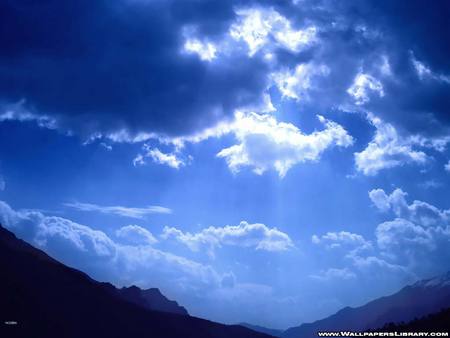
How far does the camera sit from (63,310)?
261ft

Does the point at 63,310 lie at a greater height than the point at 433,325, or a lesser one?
lesser

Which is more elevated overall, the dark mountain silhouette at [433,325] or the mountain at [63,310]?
the dark mountain silhouette at [433,325]

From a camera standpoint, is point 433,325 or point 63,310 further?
point 63,310

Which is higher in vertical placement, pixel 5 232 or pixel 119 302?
pixel 5 232

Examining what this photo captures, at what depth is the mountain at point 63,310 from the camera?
7138 centimetres

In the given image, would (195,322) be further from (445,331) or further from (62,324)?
(445,331)

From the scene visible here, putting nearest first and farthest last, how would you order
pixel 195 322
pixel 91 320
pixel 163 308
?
pixel 91 320 → pixel 195 322 → pixel 163 308

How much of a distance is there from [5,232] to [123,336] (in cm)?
6292

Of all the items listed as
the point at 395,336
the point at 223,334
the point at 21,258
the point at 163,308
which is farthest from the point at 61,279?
the point at 163,308

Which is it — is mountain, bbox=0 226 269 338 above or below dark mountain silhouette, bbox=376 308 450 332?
below

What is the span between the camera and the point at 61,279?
308 ft

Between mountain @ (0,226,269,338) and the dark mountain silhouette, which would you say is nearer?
the dark mountain silhouette

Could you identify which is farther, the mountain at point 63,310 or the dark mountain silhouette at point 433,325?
the mountain at point 63,310

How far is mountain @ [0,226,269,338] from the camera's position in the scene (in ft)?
234
